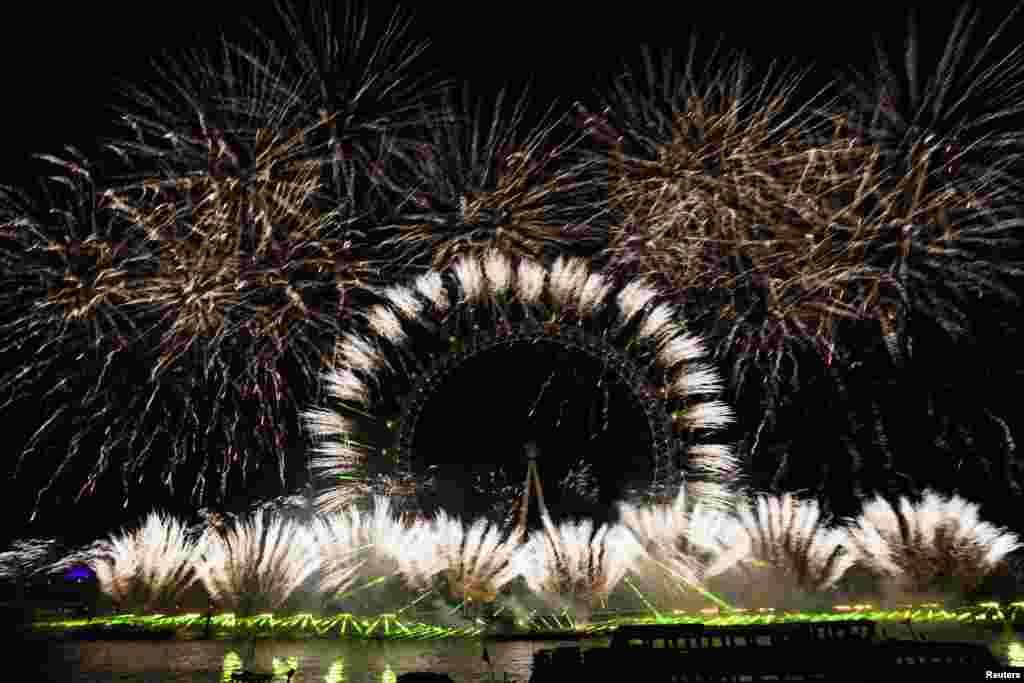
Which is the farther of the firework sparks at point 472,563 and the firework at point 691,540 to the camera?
the firework at point 691,540

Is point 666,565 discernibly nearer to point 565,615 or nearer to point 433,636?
point 565,615

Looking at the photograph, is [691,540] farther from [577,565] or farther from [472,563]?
[472,563]

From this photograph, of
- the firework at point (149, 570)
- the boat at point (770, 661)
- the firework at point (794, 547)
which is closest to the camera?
the boat at point (770, 661)

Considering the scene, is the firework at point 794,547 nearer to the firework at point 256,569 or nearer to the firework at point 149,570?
the firework at point 256,569

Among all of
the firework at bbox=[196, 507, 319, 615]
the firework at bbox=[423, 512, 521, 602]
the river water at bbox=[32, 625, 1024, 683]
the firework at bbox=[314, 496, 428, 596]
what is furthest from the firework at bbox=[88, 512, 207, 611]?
the firework at bbox=[423, 512, 521, 602]

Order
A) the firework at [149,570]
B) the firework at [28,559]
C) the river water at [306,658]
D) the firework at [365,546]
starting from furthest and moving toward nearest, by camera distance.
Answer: the firework at [28,559] → the firework at [149,570] → the firework at [365,546] → the river water at [306,658]

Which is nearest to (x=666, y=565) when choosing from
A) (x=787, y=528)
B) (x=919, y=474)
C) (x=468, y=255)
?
(x=787, y=528)

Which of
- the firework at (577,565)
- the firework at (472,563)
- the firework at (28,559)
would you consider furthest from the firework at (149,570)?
the firework at (28,559)

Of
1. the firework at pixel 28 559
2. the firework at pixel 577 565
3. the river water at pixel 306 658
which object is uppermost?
the firework at pixel 28 559

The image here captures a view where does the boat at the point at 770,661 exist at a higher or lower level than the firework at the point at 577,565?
lower
